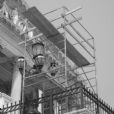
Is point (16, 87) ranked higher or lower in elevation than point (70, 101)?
higher

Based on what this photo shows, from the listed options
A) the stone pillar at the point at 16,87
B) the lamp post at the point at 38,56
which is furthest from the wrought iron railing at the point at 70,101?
the stone pillar at the point at 16,87

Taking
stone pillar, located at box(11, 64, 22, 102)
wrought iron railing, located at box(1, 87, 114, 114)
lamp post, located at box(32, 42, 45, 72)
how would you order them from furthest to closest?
1. stone pillar, located at box(11, 64, 22, 102)
2. lamp post, located at box(32, 42, 45, 72)
3. wrought iron railing, located at box(1, 87, 114, 114)

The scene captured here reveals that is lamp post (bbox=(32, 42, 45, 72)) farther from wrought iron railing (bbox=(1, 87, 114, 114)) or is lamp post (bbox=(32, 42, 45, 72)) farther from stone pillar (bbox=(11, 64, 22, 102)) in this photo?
stone pillar (bbox=(11, 64, 22, 102))

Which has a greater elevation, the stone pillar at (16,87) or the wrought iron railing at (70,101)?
the stone pillar at (16,87)

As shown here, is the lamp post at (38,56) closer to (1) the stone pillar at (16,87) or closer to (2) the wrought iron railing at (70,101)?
(2) the wrought iron railing at (70,101)

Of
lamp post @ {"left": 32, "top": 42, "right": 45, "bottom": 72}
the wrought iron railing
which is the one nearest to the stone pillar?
lamp post @ {"left": 32, "top": 42, "right": 45, "bottom": 72}

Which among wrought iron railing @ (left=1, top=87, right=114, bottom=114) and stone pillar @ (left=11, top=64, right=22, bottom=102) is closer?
wrought iron railing @ (left=1, top=87, right=114, bottom=114)

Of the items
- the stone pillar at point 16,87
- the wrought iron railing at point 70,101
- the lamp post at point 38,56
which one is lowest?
the wrought iron railing at point 70,101

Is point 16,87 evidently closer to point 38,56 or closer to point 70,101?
point 38,56

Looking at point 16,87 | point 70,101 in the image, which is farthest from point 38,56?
point 16,87

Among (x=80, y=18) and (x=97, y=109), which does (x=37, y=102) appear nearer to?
(x=97, y=109)

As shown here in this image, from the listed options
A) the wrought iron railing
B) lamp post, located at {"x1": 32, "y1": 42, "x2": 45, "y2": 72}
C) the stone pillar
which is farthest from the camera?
the stone pillar

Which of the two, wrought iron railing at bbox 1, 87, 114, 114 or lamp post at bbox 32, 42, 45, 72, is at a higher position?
lamp post at bbox 32, 42, 45, 72

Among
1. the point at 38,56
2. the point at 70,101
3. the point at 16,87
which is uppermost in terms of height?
the point at 16,87
